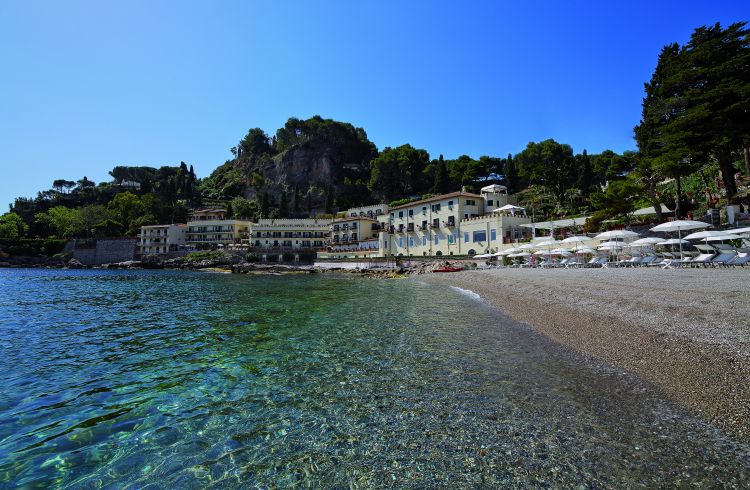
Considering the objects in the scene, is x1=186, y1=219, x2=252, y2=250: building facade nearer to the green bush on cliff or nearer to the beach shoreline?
the green bush on cliff

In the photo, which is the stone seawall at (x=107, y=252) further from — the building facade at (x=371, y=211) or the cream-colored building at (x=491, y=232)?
the cream-colored building at (x=491, y=232)

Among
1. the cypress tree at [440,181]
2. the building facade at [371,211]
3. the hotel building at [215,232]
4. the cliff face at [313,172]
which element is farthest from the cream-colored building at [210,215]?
the cypress tree at [440,181]

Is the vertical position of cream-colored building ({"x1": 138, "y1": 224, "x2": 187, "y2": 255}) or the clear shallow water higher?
cream-colored building ({"x1": 138, "y1": 224, "x2": 187, "y2": 255})

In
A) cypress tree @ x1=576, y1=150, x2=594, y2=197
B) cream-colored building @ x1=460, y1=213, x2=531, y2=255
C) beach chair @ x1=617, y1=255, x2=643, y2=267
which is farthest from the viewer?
cypress tree @ x1=576, y1=150, x2=594, y2=197

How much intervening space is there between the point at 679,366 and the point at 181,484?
821 centimetres

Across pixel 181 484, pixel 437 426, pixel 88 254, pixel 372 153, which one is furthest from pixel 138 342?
pixel 372 153

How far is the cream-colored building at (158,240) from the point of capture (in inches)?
3445

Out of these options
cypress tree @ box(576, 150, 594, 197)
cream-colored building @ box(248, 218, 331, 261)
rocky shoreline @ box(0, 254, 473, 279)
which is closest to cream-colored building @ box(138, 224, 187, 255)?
rocky shoreline @ box(0, 254, 473, 279)

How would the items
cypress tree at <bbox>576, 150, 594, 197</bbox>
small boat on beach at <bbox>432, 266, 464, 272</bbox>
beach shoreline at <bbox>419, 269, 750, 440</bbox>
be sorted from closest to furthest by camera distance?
beach shoreline at <bbox>419, 269, 750, 440</bbox>
small boat on beach at <bbox>432, 266, 464, 272</bbox>
cypress tree at <bbox>576, 150, 594, 197</bbox>

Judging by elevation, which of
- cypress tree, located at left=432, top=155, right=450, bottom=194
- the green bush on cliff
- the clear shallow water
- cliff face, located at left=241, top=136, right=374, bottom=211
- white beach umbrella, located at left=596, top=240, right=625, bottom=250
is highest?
cliff face, located at left=241, top=136, right=374, bottom=211

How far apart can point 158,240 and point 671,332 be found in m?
99.3

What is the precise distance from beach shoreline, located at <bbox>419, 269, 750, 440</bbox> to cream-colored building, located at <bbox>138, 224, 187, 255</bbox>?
89.6m

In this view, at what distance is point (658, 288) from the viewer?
44.3ft

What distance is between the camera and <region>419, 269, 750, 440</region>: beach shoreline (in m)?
5.69
